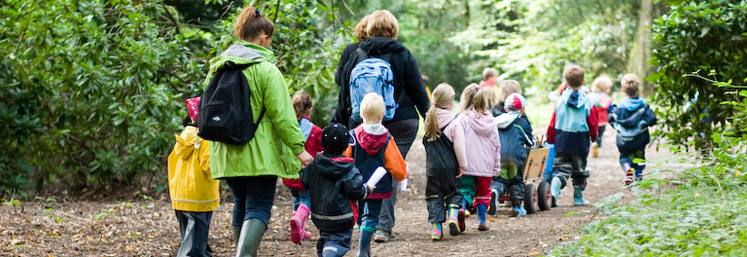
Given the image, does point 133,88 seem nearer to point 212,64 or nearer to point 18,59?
point 18,59

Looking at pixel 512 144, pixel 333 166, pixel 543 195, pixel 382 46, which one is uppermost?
pixel 382 46

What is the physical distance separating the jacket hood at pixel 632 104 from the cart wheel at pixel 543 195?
5.84ft

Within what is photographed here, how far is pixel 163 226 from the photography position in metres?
8.62

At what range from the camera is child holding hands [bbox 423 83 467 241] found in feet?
24.9

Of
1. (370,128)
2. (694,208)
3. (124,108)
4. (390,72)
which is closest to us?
(694,208)

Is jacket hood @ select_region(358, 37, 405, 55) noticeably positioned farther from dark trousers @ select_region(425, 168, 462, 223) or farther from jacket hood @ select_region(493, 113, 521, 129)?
jacket hood @ select_region(493, 113, 521, 129)

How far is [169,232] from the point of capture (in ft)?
27.0

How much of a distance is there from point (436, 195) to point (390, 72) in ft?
4.52

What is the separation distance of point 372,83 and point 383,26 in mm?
605

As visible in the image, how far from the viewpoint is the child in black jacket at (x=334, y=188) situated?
554cm

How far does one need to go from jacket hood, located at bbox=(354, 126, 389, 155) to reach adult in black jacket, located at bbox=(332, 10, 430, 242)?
0.71m

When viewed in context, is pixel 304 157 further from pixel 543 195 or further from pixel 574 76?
pixel 574 76

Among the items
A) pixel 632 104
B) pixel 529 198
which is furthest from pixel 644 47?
pixel 529 198

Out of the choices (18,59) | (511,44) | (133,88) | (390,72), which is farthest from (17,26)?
(511,44)
